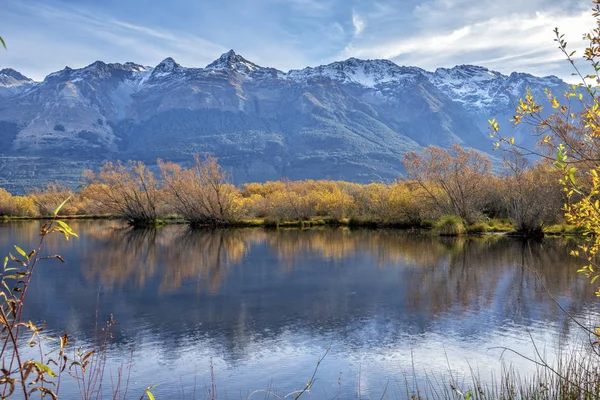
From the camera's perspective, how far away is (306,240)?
37594 mm

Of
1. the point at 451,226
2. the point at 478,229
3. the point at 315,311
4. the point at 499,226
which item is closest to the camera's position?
the point at 315,311

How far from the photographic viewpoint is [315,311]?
16.9 metres

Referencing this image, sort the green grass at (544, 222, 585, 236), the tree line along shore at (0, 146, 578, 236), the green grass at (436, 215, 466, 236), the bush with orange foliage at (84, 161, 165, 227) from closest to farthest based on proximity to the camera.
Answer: the tree line along shore at (0, 146, 578, 236)
the green grass at (544, 222, 585, 236)
the green grass at (436, 215, 466, 236)
the bush with orange foliage at (84, 161, 165, 227)

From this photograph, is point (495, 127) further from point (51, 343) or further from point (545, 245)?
point (545, 245)

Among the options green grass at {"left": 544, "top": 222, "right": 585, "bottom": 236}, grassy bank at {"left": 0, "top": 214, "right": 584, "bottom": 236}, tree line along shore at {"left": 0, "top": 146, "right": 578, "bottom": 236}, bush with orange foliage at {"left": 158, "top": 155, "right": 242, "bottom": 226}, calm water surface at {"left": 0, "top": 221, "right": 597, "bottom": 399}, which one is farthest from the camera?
bush with orange foliage at {"left": 158, "top": 155, "right": 242, "bottom": 226}

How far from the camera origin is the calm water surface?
37.2ft

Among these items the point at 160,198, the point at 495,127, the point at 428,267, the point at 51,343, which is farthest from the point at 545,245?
the point at 160,198

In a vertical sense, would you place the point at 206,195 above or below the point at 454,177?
below

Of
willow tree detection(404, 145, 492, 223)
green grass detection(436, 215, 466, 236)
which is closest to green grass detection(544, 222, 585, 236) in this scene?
willow tree detection(404, 145, 492, 223)

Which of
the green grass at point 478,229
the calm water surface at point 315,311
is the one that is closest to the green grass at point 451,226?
the green grass at point 478,229

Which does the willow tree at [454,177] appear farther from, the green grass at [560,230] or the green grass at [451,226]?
the green grass at [560,230]

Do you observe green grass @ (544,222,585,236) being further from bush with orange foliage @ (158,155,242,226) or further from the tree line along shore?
bush with orange foliage @ (158,155,242,226)

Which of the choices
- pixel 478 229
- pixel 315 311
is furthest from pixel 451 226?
pixel 315 311

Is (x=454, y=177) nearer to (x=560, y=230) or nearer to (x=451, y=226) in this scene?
(x=451, y=226)
